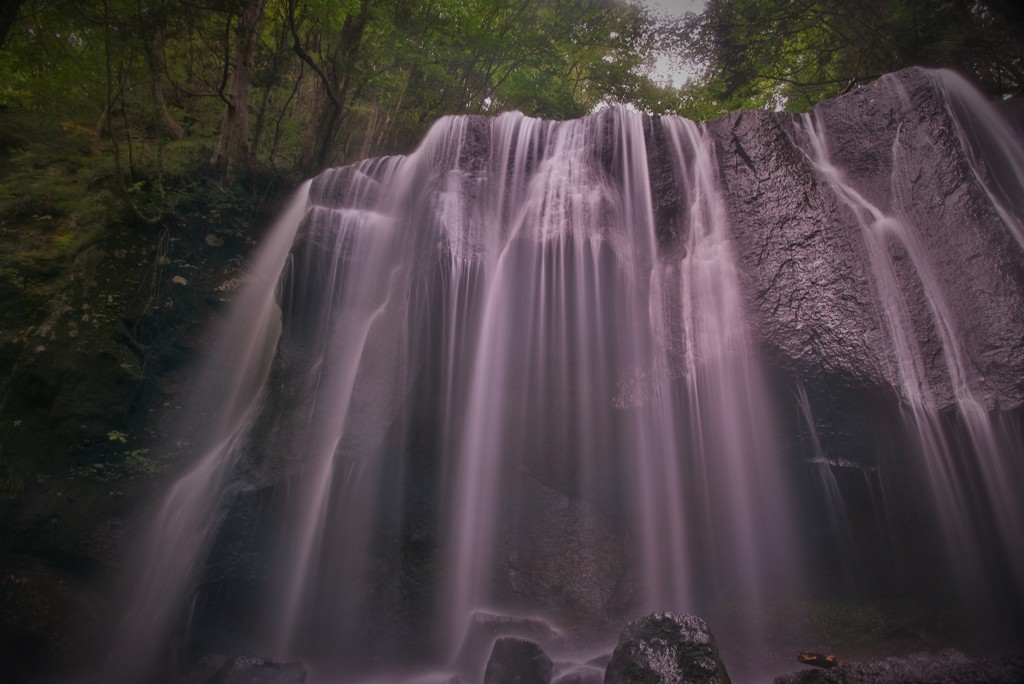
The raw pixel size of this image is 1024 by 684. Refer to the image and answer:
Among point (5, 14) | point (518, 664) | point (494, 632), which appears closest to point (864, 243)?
point (518, 664)

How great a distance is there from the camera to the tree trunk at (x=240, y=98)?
31.7 ft

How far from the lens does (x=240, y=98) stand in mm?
9828

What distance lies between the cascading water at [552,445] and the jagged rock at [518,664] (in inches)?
36.1

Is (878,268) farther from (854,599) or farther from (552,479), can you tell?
(552,479)

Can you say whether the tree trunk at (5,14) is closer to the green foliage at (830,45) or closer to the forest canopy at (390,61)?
the forest canopy at (390,61)

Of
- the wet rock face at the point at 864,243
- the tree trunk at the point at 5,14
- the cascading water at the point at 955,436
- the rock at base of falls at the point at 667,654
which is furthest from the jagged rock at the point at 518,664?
the tree trunk at the point at 5,14

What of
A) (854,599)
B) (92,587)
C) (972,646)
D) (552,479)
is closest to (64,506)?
(92,587)

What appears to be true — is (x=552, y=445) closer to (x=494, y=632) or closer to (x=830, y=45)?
(x=494, y=632)

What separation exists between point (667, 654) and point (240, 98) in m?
11.4

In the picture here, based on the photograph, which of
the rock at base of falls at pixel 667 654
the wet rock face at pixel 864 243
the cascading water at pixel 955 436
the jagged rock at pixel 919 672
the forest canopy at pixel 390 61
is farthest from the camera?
the forest canopy at pixel 390 61

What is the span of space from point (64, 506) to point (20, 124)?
833 centimetres

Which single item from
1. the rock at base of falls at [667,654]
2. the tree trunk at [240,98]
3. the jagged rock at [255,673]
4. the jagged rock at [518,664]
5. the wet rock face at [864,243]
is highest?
the tree trunk at [240,98]

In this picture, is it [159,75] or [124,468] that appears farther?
[159,75]

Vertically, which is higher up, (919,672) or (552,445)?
(552,445)
